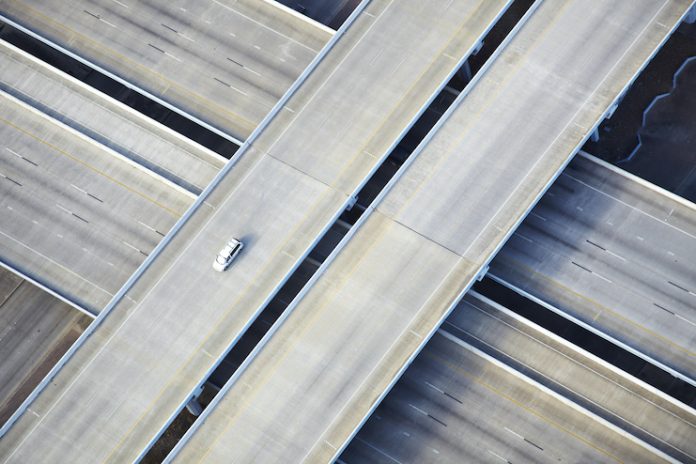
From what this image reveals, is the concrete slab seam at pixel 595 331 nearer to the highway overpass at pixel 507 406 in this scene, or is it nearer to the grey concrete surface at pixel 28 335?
the highway overpass at pixel 507 406

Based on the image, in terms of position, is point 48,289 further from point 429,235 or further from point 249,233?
point 429,235

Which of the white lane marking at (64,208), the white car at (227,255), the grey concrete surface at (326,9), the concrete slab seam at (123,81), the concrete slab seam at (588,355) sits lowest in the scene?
the white lane marking at (64,208)

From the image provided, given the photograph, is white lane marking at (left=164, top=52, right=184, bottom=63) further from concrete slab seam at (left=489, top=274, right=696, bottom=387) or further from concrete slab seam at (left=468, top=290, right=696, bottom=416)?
concrete slab seam at (left=489, top=274, right=696, bottom=387)

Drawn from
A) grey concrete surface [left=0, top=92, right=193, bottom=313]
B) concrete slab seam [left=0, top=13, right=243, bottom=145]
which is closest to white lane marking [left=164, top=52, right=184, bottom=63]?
concrete slab seam [left=0, top=13, right=243, bottom=145]

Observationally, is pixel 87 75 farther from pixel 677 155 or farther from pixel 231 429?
pixel 677 155

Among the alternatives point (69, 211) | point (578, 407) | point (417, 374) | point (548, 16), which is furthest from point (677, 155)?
point (69, 211)

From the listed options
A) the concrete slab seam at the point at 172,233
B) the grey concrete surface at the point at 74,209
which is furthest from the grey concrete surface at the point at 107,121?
the concrete slab seam at the point at 172,233
